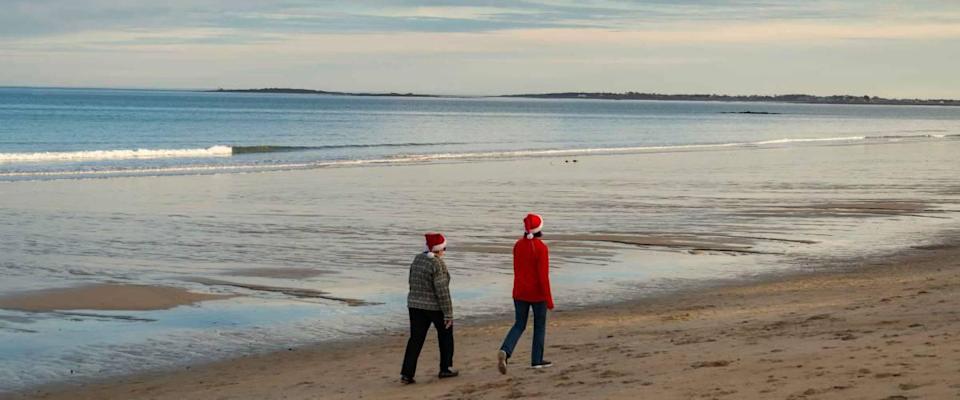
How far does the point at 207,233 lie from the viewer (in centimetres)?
2194

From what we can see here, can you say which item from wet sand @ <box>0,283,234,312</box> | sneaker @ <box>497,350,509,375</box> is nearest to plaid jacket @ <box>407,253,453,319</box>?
sneaker @ <box>497,350,509,375</box>

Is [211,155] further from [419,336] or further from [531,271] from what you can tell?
[531,271]

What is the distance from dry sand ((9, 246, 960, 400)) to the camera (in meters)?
8.66

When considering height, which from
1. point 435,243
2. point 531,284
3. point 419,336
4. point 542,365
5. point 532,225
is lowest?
point 542,365

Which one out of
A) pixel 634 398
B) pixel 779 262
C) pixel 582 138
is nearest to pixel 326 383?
pixel 634 398

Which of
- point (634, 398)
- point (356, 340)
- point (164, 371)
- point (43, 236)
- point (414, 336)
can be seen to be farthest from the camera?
point (43, 236)

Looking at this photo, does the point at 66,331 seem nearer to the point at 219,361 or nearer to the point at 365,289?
the point at 219,361

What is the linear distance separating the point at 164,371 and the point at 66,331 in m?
2.27

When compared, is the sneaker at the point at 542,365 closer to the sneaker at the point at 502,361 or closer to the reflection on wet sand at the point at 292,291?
the sneaker at the point at 502,361

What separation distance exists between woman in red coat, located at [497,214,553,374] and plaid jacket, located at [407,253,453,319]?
0.57 meters

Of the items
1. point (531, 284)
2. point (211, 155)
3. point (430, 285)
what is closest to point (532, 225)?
point (531, 284)

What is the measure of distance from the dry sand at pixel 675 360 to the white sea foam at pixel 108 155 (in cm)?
4075

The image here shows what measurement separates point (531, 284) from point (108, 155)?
46.6 metres

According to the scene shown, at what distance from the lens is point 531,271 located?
10.1 meters
